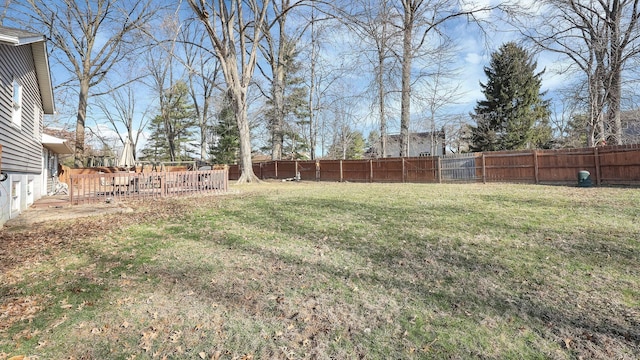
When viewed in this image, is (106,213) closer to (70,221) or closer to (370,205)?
(70,221)

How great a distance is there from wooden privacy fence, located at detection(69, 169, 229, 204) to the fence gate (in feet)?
41.3

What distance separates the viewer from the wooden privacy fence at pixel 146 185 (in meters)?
9.81

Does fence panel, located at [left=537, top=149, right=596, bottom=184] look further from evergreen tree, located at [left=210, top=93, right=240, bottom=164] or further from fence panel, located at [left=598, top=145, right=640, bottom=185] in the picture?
evergreen tree, located at [left=210, top=93, right=240, bottom=164]

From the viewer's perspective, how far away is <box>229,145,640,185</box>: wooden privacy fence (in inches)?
497

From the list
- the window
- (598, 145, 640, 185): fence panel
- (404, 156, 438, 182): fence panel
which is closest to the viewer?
the window

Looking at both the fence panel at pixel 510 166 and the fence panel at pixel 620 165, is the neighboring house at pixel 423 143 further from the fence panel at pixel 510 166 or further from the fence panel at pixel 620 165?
the fence panel at pixel 620 165

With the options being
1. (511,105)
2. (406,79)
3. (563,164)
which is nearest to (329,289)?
(563,164)

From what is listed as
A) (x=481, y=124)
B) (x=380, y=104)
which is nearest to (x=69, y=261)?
(x=380, y=104)

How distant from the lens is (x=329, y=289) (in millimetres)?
3590

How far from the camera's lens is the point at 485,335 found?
2.73 meters

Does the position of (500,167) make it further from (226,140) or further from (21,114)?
(226,140)

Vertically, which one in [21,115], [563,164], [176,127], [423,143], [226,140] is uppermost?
[176,127]

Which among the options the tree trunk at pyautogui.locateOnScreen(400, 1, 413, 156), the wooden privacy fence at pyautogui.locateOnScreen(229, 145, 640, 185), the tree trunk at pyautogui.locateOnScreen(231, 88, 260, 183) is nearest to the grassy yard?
the wooden privacy fence at pyautogui.locateOnScreen(229, 145, 640, 185)

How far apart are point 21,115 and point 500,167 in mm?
19437
